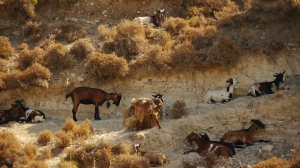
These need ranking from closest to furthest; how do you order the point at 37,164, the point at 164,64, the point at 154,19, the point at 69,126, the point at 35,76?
1. the point at 37,164
2. the point at 69,126
3. the point at 35,76
4. the point at 164,64
5. the point at 154,19

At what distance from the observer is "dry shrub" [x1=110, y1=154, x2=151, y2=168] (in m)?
12.5

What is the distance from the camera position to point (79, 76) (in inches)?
701

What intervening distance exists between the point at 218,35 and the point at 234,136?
6027mm

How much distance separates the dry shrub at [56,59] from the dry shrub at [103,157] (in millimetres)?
6035

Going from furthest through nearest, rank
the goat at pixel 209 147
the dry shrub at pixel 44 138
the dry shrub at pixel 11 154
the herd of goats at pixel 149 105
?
the herd of goats at pixel 149 105, the dry shrub at pixel 44 138, the goat at pixel 209 147, the dry shrub at pixel 11 154

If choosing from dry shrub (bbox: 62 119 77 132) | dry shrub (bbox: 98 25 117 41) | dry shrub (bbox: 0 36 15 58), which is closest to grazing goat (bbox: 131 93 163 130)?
dry shrub (bbox: 62 119 77 132)

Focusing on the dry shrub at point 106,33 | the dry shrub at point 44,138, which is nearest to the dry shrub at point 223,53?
the dry shrub at point 106,33

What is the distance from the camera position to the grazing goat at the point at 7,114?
636 inches

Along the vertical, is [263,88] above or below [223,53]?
below

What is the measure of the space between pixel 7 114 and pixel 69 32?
5640mm

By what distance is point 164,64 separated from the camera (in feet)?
57.4

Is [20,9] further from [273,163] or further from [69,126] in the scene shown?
[273,163]

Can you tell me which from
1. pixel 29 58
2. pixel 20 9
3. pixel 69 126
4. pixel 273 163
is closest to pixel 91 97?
pixel 69 126

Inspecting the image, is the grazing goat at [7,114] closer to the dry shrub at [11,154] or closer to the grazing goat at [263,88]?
the dry shrub at [11,154]
